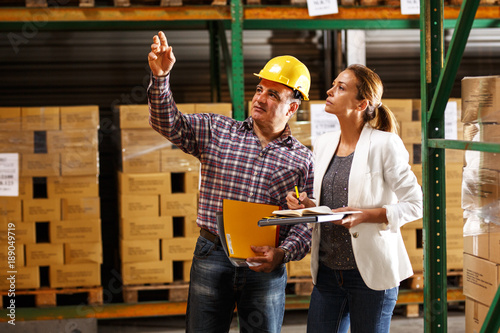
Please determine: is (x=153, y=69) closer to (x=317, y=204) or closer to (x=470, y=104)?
(x=317, y=204)

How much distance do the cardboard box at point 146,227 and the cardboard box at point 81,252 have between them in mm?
281

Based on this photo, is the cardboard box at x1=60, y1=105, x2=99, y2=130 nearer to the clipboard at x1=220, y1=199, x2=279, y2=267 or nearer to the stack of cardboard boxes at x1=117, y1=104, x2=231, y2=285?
the stack of cardboard boxes at x1=117, y1=104, x2=231, y2=285

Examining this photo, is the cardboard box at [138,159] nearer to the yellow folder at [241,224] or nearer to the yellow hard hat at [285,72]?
the yellow hard hat at [285,72]

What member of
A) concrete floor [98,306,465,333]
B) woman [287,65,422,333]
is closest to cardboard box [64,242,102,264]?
concrete floor [98,306,465,333]

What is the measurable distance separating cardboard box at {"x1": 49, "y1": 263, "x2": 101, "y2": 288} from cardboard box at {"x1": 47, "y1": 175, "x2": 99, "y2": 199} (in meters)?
0.66

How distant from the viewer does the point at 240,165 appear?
3131mm

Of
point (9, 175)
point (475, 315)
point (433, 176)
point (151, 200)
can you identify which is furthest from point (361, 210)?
point (9, 175)

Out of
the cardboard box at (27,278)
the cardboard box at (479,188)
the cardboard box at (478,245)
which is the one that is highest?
the cardboard box at (479,188)

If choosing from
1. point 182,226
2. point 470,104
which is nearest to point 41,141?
point 182,226

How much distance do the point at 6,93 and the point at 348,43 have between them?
4441mm

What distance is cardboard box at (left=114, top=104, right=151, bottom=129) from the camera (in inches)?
212

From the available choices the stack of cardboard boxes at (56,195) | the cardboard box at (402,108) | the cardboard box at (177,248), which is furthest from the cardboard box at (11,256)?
the cardboard box at (402,108)

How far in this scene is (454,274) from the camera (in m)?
5.86

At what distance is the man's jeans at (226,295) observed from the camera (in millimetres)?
3053
